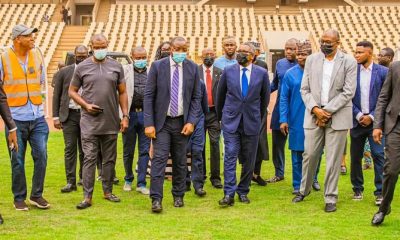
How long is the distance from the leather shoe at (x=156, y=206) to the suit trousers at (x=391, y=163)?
8.13 ft

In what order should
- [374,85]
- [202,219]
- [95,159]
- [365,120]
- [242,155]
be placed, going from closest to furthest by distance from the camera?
[202,219], [95,159], [365,120], [374,85], [242,155]

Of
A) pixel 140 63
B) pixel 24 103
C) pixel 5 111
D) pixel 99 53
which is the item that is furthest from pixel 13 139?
pixel 140 63

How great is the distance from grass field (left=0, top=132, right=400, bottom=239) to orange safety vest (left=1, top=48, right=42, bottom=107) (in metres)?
1.27

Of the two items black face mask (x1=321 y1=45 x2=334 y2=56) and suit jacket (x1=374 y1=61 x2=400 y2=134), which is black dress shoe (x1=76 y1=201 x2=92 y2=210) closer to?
black face mask (x1=321 y1=45 x2=334 y2=56)

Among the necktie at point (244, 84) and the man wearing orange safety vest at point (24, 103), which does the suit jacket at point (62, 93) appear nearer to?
the man wearing orange safety vest at point (24, 103)

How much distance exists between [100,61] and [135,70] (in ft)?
3.86

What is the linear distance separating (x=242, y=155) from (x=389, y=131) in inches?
83.0

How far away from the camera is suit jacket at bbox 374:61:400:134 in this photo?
7.48 metres

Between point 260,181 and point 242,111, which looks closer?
point 242,111

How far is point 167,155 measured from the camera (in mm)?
8492

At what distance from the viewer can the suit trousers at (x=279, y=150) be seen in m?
10.5

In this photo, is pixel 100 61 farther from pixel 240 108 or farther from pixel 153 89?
pixel 240 108

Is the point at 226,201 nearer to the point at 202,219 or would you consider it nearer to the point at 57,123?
the point at 202,219

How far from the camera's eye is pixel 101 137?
879 centimetres
